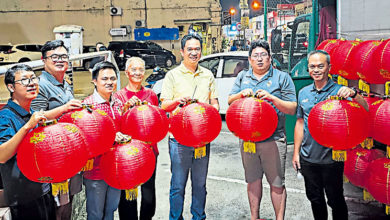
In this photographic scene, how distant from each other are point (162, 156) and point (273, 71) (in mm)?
4254

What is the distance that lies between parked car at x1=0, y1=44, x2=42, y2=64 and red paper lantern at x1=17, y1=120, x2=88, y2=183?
1896cm

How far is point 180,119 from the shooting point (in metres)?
3.38

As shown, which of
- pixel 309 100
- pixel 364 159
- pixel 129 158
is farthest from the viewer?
pixel 364 159

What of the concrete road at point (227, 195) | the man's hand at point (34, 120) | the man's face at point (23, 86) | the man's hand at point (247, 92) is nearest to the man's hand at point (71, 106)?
the man's face at point (23, 86)

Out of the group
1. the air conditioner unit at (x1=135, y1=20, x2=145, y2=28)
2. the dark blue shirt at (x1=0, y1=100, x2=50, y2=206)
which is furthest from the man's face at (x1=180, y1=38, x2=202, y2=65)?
the air conditioner unit at (x1=135, y1=20, x2=145, y2=28)

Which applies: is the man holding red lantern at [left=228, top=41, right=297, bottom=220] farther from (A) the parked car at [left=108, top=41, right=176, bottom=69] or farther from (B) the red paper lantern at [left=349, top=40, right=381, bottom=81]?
(A) the parked car at [left=108, top=41, right=176, bottom=69]

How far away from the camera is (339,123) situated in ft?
10.3

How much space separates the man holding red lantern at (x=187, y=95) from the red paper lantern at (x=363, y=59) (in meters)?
1.88

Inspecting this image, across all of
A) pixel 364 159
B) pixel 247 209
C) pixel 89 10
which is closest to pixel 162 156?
pixel 247 209

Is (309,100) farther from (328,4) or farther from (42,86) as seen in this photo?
(328,4)

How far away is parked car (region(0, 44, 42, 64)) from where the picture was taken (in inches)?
765

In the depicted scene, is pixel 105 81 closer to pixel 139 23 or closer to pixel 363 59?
pixel 363 59

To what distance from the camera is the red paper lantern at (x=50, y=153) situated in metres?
2.47

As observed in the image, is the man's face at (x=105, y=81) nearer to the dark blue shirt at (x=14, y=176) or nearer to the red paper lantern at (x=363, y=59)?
the dark blue shirt at (x=14, y=176)
